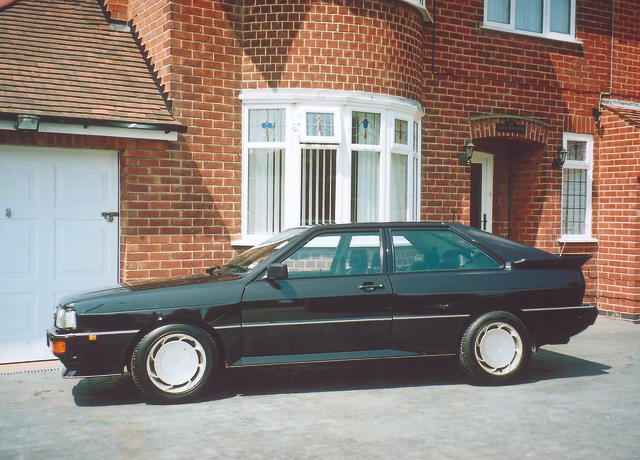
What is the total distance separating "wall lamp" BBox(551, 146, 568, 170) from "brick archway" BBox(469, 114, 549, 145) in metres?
0.28

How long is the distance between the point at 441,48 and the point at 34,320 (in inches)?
263

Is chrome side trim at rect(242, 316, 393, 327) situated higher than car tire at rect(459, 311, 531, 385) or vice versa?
chrome side trim at rect(242, 316, 393, 327)

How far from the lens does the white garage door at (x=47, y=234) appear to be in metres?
7.71

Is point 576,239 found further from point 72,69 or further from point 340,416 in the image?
point 72,69

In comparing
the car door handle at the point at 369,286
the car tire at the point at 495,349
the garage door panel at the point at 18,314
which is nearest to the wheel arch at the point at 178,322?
the car door handle at the point at 369,286

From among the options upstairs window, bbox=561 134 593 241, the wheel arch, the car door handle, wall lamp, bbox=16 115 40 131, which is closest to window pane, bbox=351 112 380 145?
the car door handle

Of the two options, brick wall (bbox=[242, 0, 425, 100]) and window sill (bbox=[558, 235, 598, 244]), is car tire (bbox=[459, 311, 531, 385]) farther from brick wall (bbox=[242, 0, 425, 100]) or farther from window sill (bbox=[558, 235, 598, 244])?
window sill (bbox=[558, 235, 598, 244])

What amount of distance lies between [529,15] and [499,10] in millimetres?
605

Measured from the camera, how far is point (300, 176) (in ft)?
29.2

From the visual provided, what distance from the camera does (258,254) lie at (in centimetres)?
653

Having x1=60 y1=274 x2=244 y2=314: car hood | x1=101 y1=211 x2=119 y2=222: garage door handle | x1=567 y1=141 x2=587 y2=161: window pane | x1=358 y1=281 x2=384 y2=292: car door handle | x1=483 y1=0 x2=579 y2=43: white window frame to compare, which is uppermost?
x1=483 y1=0 x2=579 y2=43: white window frame

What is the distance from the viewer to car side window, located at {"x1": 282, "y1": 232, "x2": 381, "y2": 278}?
20.3ft

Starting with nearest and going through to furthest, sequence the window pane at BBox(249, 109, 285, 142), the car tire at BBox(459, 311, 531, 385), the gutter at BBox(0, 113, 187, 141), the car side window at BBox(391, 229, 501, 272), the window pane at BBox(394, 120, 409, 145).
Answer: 1. the car tire at BBox(459, 311, 531, 385)
2. the car side window at BBox(391, 229, 501, 272)
3. the gutter at BBox(0, 113, 187, 141)
4. the window pane at BBox(249, 109, 285, 142)
5. the window pane at BBox(394, 120, 409, 145)

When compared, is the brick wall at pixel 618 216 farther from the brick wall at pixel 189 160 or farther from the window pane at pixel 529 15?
the brick wall at pixel 189 160
